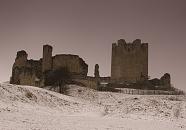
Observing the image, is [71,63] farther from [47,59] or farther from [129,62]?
[129,62]

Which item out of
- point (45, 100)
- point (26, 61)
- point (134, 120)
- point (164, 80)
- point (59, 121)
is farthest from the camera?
point (164, 80)

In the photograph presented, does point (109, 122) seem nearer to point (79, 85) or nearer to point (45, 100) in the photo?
point (45, 100)

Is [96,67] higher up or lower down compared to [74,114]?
higher up

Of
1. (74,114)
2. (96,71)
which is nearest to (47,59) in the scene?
(96,71)

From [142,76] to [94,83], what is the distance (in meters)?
Result: 11.6

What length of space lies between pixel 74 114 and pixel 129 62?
36.9m

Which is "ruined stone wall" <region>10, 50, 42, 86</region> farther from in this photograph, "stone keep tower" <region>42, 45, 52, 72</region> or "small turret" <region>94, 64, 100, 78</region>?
"small turret" <region>94, 64, 100, 78</region>

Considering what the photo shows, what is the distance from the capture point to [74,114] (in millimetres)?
34906

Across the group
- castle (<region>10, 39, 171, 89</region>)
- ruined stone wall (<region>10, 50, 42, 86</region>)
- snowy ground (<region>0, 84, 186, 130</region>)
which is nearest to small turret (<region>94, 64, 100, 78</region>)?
castle (<region>10, 39, 171, 89</region>)

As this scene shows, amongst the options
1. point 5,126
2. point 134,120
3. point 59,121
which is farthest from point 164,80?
point 5,126

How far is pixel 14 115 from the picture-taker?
2761 cm

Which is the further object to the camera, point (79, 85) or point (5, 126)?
point (79, 85)

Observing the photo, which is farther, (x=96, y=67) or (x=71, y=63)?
(x=96, y=67)

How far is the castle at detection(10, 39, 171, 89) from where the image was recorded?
5847 cm
